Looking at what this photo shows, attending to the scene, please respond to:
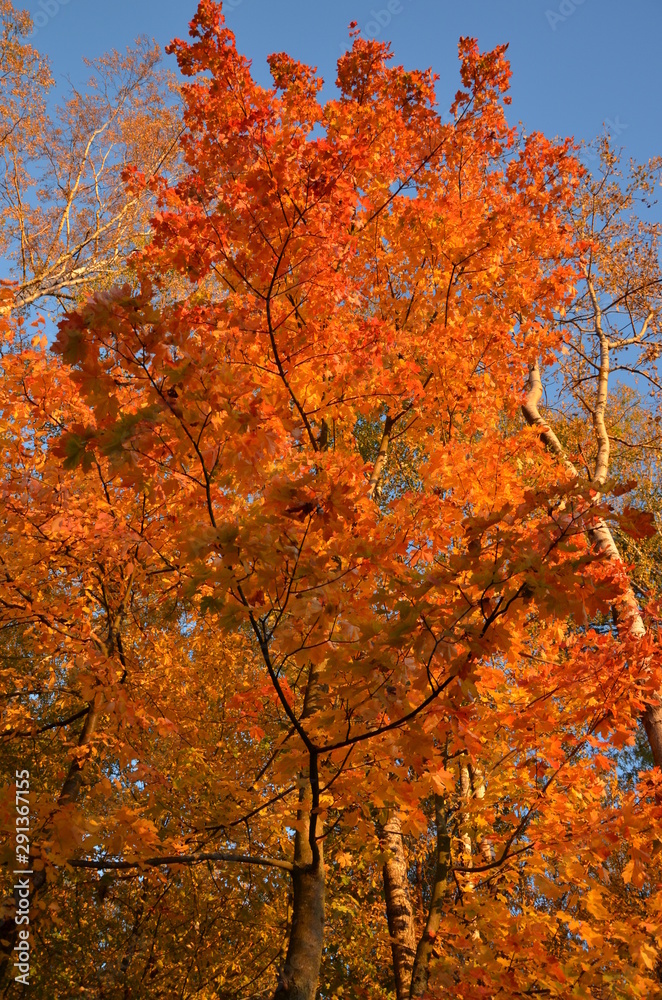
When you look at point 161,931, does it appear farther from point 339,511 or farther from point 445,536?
point 339,511

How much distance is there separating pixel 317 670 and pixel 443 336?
8.33 feet

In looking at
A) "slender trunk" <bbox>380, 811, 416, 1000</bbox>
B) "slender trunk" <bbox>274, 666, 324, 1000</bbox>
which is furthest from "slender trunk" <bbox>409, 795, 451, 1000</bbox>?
"slender trunk" <bbox>274, 666, 324, 1000</bbox>

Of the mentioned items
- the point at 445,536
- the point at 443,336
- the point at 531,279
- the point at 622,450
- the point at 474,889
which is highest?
the point at 622,450

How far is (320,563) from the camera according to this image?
2.19 m

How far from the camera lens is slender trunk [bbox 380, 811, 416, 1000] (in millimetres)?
5519

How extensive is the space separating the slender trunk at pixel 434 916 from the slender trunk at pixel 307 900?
148cm

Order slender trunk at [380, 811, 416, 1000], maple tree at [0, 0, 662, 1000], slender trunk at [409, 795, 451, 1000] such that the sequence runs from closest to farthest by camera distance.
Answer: maple tree at [0, 0, 662, 1000] < slender trunk at [409, 795, 451, 1000] < slender trunk at [380, 811, 416, 1000]

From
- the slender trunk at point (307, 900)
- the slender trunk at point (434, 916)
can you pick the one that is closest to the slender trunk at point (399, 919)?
the slender trunk at point (434, 916)

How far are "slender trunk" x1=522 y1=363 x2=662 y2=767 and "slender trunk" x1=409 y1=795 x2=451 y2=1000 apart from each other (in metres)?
1.98

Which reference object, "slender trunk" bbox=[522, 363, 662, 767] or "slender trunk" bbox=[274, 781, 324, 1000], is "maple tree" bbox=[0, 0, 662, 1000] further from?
"slender trunk" bbox=[522, 363, 662, 767]

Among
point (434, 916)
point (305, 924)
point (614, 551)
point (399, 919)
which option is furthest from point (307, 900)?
point (614, 551)

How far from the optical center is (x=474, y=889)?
5.07m

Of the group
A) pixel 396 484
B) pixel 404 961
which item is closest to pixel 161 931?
pixel 404 961

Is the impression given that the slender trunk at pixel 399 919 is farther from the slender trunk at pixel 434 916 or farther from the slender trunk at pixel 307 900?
the slender trunk at pixel 307 900
